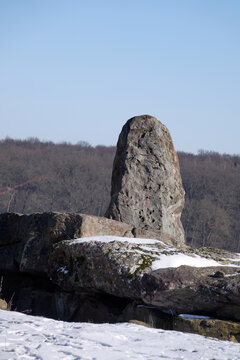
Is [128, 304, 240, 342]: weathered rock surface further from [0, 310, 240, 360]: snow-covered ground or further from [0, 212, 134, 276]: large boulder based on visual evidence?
[0, 212, 134, 276]: large boulder

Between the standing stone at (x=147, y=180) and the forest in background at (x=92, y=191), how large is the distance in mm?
48845

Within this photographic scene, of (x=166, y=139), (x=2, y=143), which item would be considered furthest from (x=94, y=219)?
(x=2, y=143)

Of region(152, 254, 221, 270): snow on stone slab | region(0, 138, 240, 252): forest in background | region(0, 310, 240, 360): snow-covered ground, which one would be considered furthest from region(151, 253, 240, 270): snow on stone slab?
region(0, 138, 240, 252): forest in background

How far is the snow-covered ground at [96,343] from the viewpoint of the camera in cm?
416

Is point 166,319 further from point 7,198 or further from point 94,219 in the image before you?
point 7,198

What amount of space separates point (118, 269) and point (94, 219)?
63.2 inches

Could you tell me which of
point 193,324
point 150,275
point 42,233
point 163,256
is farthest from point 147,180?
point 193,324

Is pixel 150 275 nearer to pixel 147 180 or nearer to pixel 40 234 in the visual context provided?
pixel 40 234

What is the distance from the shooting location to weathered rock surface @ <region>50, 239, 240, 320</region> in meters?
6.23

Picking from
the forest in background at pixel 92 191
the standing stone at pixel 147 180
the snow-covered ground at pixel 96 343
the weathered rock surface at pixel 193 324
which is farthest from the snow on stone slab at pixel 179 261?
the forest in background at pixel 92 191

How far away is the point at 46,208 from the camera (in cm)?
7475

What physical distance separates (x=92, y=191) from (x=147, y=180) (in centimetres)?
6837

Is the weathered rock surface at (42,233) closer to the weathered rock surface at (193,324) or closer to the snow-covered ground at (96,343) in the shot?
the weathered rock surface at (193,324)

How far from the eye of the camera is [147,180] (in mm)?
11109
